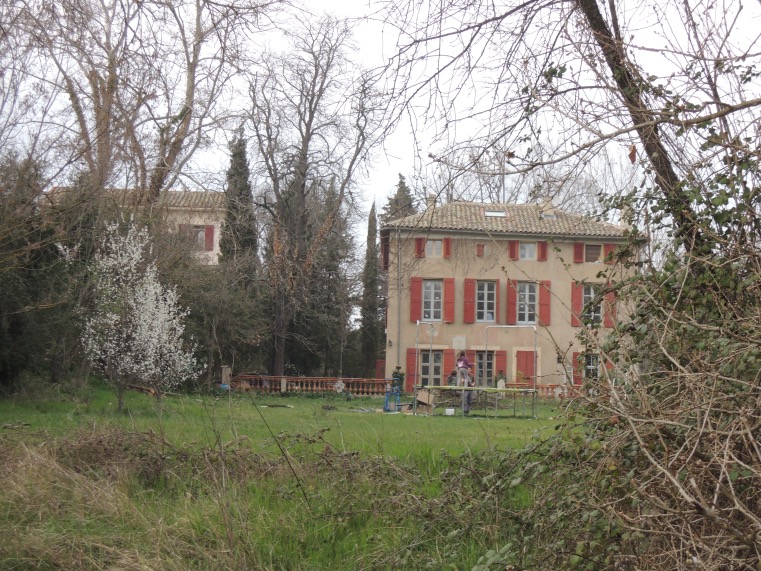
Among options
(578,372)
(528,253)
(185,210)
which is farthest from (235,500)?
(528,253)

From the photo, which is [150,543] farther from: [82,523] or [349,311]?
[349,311]

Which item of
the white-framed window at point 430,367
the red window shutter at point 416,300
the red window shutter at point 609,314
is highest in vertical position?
the red window shutter at point 416,300

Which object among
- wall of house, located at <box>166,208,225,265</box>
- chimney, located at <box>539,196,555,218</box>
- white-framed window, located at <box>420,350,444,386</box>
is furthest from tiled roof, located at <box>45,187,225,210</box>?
chimney, located at <box>539,196,555,218</box>

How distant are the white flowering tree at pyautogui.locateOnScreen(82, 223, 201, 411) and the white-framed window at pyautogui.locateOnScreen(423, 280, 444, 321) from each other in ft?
53.1

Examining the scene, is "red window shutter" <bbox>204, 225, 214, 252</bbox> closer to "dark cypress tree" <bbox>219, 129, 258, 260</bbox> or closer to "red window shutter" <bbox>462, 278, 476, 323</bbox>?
"dark cypress tree" <bbox>219, 129, 258, 260</bbox>

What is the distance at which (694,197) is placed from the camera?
4.37 m

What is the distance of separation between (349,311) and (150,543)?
124 feet

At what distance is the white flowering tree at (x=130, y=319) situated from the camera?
19.2m

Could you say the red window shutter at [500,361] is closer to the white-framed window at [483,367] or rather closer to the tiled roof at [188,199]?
the white-framed window at [483,367]

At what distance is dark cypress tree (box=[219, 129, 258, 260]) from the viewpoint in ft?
104

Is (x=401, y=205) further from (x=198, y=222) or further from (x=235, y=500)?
(x=198, y=222)

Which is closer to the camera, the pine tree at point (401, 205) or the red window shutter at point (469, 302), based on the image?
the pine tree at point (401, 205)

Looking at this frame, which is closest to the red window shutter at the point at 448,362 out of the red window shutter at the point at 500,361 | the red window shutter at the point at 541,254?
the red window shutter at the point at 500,361

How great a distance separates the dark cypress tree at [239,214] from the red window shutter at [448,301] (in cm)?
851
